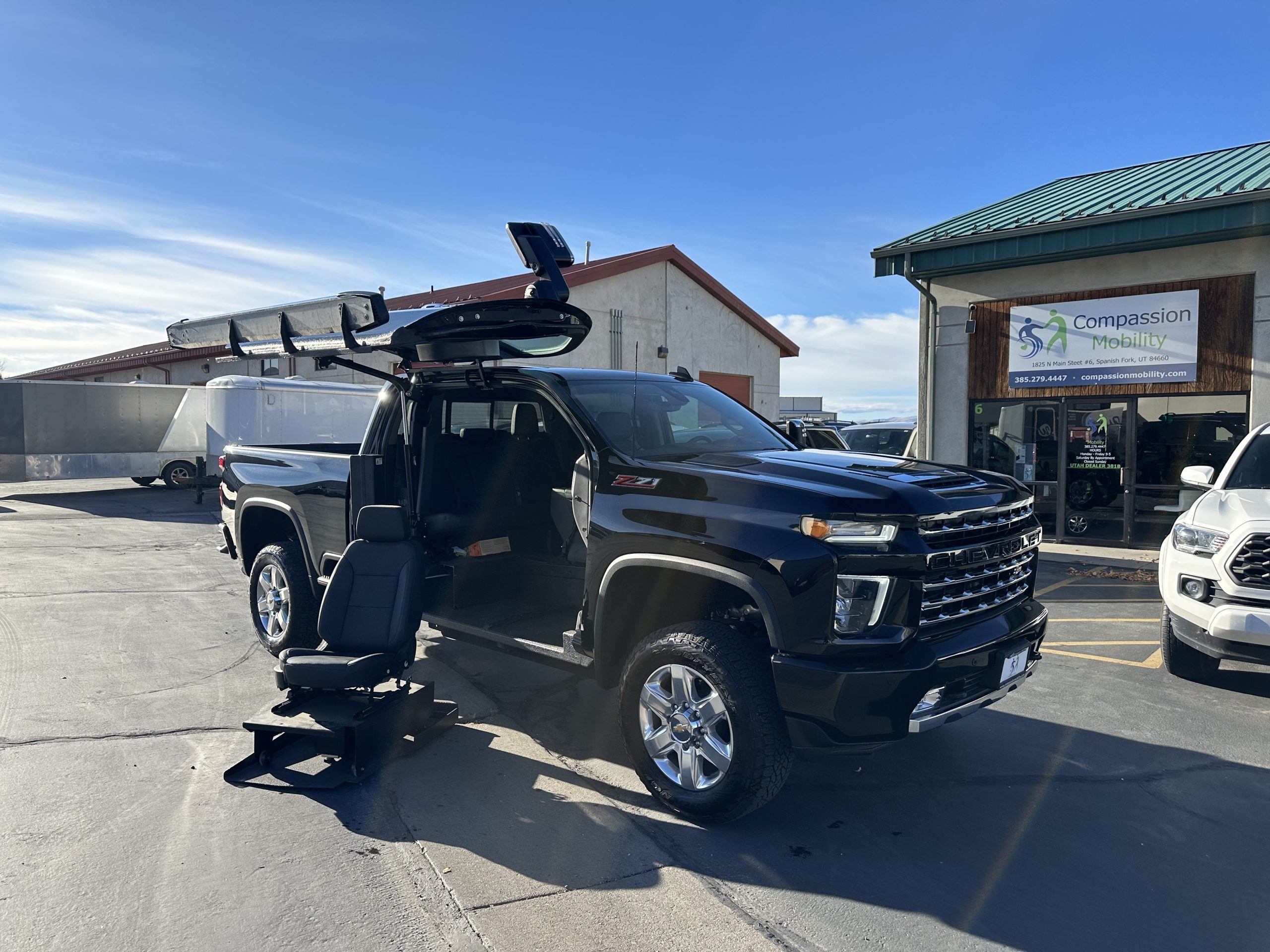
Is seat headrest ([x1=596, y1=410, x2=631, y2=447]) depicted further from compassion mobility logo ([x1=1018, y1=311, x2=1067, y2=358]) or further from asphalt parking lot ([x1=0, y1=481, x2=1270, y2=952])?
compassion mobility logo ([x1=1018, y1=311, x2=1067, y2=358])

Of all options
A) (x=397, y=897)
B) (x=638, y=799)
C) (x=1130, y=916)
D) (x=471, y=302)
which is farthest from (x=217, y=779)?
(x=1130, y=916)

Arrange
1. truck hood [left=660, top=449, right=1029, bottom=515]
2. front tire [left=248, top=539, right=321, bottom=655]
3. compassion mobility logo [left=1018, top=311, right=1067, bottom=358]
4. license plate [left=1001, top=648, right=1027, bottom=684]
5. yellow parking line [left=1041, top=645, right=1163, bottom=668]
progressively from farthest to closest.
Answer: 1. compassion mobility logo [left=1018, top=311, right=1067, bottom=358]
2. yellow parking line [left=1041, top=645, right=1163, bottom=668]
3. front tire [left=248, top=539, right=321, bottom=655]
4. license plate [left=1001, top=648, right=1027, bottom=684]
5. truck hood [left=660, top=449, right=1029, bottom=515]

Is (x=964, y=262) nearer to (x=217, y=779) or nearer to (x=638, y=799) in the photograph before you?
(x=638, y=799)

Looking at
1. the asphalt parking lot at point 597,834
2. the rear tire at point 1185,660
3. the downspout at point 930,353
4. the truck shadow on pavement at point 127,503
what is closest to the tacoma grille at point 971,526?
the asphalt parking lot at point 597,834

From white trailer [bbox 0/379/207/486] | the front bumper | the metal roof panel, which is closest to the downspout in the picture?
the metal roof panel

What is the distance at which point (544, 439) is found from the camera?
19.2 ft

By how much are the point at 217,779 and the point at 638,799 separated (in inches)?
79.8

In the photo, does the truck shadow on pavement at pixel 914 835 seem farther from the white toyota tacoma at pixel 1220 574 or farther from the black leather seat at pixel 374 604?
the white toyota tacoma at pixel 1220 574

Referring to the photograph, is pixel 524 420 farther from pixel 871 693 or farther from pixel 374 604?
pixel 871 693

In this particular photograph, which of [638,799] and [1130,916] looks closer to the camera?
[1130,916]

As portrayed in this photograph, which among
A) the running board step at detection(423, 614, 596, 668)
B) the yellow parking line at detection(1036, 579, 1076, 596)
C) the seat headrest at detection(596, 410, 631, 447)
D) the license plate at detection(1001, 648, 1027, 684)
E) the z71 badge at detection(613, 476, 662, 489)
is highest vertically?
the seat headrest at detection(596, 410, 631, 447)

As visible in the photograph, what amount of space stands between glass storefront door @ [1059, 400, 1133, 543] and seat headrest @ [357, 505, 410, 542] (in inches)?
411

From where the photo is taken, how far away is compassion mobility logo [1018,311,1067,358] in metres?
12.3

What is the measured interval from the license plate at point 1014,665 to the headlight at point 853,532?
918 millimetres
